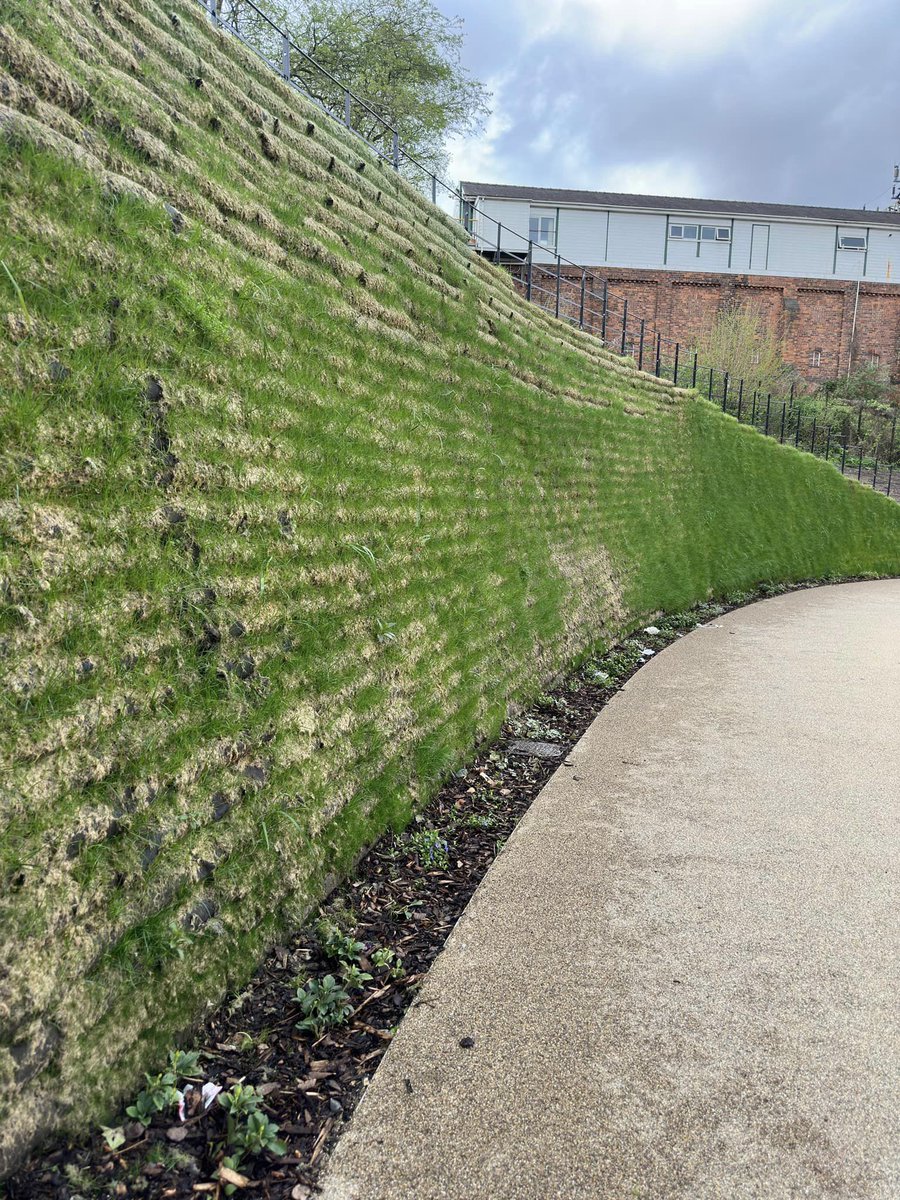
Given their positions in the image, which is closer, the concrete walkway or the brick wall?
the concrete walkway

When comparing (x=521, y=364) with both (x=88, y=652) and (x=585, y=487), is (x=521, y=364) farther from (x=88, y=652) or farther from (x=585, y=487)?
(x=88, y=652)

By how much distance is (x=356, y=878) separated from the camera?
3381 mm

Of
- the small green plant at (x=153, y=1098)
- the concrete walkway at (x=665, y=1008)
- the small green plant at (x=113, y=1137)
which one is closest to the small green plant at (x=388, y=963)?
the concrete walkway at (x=665, y=1008)

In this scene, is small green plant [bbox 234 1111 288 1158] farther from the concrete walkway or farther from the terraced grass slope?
the terraced grass slope

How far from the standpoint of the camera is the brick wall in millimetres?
32812

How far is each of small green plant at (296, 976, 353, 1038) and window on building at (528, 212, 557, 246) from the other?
116ft

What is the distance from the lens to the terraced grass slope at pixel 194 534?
2.01 metres

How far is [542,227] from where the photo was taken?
33.5 meters

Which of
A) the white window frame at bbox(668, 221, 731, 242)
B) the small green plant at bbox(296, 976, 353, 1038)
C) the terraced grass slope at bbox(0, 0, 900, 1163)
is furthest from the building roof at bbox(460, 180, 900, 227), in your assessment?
the small green plant at bbox(296, 976, 353, 1038)

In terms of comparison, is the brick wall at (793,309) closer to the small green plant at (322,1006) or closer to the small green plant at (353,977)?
the small green plant at (353,977)

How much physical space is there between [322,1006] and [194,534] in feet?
5.39

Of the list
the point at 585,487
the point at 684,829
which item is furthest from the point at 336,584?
the point at 585,487

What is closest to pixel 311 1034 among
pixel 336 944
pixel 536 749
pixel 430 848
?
pixel 336 944

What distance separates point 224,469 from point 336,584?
91cm
